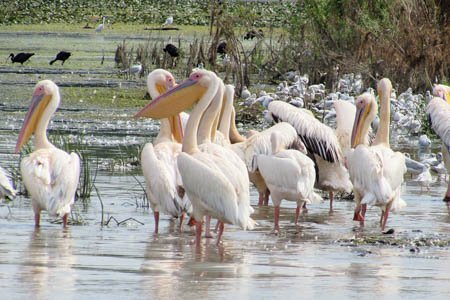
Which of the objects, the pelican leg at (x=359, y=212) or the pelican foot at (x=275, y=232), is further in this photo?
the pelican leg at (x=359, y=212)

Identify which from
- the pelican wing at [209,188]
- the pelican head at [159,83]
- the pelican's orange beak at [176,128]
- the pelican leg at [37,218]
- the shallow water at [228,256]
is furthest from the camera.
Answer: the pelican head at [159,83]

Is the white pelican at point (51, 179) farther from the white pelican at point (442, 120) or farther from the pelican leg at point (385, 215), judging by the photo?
the white pelican at point (442, 120)

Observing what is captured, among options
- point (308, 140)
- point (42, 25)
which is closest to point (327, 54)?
point (308, 140)

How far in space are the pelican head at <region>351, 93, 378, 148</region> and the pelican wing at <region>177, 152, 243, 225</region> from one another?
7.49ft

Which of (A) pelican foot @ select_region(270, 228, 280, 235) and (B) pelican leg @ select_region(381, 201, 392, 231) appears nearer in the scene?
(A) pelican foot @ select_region(270, 228, 280, 235)

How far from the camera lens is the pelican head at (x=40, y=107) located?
896cm

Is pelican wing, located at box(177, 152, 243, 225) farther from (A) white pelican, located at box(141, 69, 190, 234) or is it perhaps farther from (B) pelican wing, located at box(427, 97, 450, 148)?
(B) pelican wing, located at box(427, 97, 450, 148)

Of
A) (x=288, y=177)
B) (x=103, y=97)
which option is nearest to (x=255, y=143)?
(x=288, y=177)

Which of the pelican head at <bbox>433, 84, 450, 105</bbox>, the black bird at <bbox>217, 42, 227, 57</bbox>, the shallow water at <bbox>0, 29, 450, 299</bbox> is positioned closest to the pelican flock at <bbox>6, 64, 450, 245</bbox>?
the shallow water at <bbox>0, 29, 450, 299</bbox>

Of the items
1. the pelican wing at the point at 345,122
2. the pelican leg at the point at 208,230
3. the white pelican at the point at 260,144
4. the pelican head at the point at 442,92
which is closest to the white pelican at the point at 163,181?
the pelican leg at the point at 208,230

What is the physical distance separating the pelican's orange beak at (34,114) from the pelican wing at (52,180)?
0.79 metres

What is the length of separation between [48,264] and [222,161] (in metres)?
1.68

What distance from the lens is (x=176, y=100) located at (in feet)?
27.1

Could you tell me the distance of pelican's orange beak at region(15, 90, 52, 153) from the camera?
352 inches
